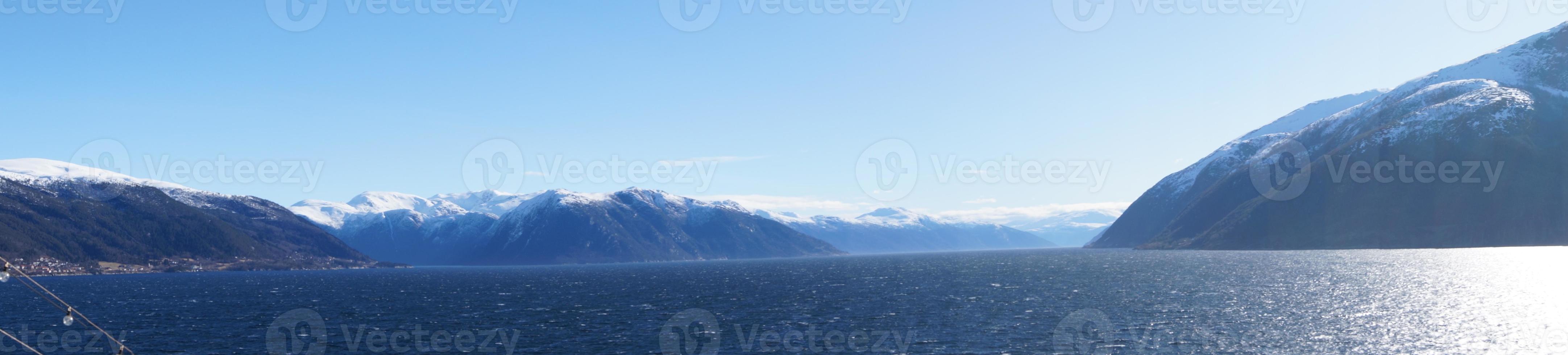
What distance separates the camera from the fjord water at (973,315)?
78250 millimetres

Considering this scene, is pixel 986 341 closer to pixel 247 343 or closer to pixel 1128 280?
pixel 247 343

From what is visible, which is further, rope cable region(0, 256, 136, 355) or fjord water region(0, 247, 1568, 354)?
fjord water region(0, 247, 1568, 354)

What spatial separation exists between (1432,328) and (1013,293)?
201 feet

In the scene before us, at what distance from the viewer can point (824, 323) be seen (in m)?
99.2

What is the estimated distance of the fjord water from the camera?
257 ft

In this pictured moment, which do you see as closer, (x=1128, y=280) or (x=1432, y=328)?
(x=1432, y=328)

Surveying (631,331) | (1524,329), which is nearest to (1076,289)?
(1524,329)

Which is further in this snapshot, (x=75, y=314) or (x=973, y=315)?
(x=75, y=314)

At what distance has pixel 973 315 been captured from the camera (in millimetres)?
102562

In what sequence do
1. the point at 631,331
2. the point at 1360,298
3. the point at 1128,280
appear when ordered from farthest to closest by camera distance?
the point at 1128,280 < the point at 1360,298 < the point at 631,331

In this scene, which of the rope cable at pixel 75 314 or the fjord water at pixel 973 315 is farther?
the fjord water at pixel 973 315

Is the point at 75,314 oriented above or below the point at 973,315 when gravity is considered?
above

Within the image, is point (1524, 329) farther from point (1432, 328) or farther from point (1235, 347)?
point (1235, 347)

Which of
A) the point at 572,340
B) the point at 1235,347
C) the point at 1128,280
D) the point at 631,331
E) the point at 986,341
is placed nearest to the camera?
the point at 1235,347
